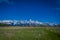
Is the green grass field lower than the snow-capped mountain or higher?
lower

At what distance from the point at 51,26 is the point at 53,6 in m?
0.40

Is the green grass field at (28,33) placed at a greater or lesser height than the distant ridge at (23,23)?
lesser

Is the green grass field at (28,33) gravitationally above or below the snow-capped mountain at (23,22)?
below

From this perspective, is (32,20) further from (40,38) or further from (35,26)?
(40,38)

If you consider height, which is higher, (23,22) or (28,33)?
(23,22)

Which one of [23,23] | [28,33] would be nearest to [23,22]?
[23,23]

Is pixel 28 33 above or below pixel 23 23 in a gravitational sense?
below

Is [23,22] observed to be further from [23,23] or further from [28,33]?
[28,33]

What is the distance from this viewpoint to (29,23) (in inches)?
100

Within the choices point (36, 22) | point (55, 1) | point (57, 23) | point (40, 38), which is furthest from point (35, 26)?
point (55, 1)

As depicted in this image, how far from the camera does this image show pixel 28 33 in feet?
8.25

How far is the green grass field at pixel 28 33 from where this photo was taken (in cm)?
248

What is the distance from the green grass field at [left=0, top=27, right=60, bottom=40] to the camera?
2.48m

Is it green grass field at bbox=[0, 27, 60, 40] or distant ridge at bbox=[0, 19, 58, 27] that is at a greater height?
distant ridge at bbox=[0, 19, 58, 27]
